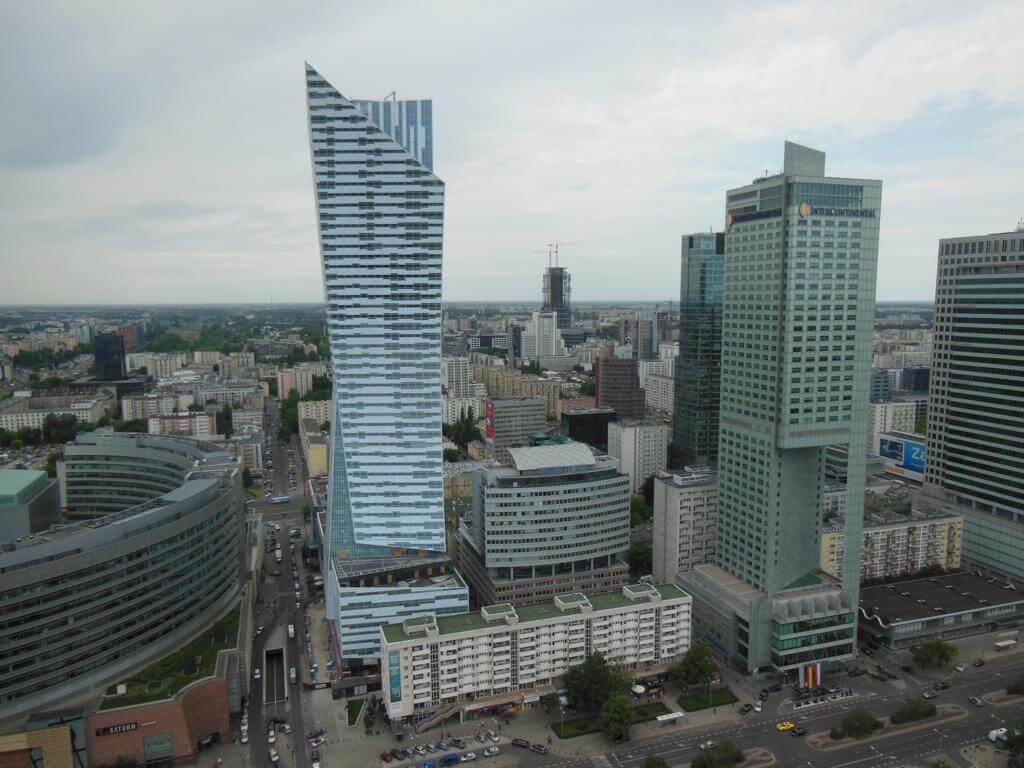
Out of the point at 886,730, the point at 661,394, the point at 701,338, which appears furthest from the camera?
the point at 661,394

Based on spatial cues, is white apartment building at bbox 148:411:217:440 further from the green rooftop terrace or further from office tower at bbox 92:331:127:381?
the green rooftop terrace

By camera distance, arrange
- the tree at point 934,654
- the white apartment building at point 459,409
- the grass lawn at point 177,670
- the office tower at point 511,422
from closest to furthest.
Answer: the grass lawn at point 177,670
the tree at point 934,654
the office tower at point 511,422
the white apartment building at point 459,409

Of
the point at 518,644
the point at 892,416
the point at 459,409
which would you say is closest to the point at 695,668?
the point at 518,644

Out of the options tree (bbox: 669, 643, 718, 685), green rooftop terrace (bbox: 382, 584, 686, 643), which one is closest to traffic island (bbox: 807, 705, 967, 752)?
tree (bbox: 669, 643, 718, 685)

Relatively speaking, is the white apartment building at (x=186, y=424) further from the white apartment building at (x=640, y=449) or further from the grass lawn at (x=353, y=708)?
the grass lawn at (x=353, y=708)

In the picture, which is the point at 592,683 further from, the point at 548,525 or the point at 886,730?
the point at 886,730

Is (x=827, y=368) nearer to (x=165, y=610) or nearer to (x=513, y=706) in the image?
(x=513, y=706)

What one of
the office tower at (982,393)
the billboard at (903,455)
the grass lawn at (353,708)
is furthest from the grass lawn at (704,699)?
the billboard at (903,455)
